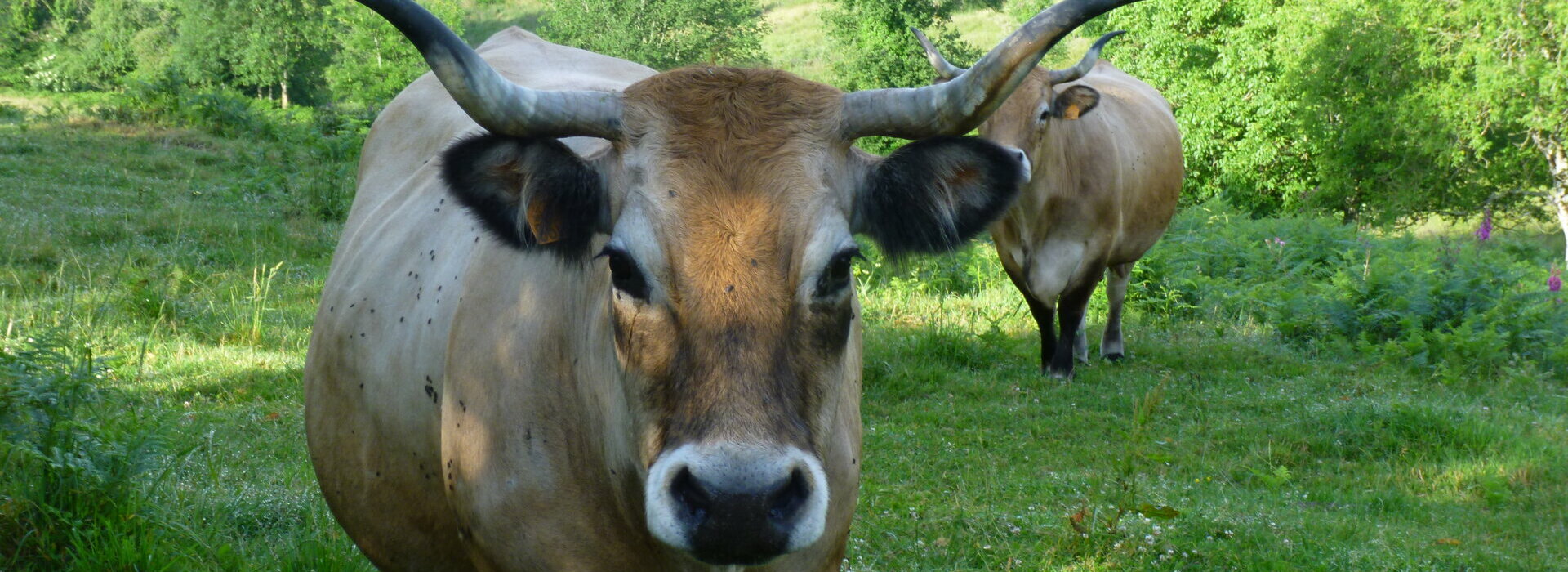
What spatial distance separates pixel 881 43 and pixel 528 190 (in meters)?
36.9

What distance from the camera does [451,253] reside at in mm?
3650

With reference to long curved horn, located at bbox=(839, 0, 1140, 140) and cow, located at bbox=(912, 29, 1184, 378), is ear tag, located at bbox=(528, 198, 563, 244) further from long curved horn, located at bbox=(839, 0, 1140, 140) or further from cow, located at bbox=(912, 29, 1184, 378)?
cow, located at bbox=(912, 29, 1184, 378)

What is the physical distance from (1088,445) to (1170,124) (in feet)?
18.1

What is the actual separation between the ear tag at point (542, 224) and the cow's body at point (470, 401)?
0.43ft

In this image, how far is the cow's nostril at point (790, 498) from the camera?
228 centimetres

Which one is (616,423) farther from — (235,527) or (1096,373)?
(1096,373)

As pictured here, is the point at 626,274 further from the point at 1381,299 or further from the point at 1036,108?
the point at 1381,299

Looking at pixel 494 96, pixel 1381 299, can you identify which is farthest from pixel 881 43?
pixel 494 96

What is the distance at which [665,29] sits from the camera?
151 ft

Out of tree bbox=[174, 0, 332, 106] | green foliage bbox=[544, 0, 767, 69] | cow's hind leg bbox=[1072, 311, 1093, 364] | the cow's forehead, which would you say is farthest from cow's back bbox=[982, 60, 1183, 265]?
tree bbox=[174, 0, 332, 106]

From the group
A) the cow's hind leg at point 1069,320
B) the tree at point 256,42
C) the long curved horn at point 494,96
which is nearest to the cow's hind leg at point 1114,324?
the cow's hind leg at point 1069,320

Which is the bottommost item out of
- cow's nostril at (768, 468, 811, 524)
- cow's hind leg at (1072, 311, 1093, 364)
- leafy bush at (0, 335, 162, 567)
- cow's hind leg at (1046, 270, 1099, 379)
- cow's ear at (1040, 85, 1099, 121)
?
cow's hind leg at (1072, 311, 1093, 364)

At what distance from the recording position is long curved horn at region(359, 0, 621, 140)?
8.49 ft

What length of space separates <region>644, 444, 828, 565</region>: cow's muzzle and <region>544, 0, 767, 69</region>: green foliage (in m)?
41.1
